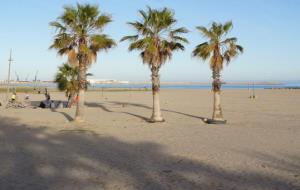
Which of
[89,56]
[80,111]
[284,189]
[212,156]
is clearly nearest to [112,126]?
[80,111]

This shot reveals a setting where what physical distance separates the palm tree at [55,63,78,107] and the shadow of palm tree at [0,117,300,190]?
21.2 metres

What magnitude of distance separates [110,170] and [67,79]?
90.2 ft

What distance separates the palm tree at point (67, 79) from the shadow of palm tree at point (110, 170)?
69.7ft

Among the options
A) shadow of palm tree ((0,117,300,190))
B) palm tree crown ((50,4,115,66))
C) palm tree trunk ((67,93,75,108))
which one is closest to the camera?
shadow of palm tree ((0,117,300,190))

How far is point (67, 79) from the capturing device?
36.9 metres

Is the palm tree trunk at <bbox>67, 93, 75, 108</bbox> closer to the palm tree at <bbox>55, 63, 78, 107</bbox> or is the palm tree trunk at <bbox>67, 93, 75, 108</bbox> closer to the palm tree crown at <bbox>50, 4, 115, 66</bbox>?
the palm tree at <bbox>55, 63, 78, 107</bbox>

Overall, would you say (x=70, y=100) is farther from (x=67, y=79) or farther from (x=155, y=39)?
(x=155, y=39)

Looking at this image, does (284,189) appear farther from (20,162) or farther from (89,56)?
(89,56)

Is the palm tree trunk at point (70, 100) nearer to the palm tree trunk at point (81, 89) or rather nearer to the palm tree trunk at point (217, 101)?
the palm tree trunk at point (81, 89)

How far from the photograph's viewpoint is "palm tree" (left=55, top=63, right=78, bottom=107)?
36.5 meters

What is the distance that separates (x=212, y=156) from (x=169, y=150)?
65.5 inches

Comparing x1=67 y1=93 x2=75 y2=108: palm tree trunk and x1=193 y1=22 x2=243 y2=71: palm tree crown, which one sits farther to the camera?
x1=67 y1=93 x2=75 y2=108: palm tree trunk

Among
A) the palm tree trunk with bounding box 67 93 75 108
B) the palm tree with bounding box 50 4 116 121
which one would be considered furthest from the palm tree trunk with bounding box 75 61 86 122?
the palm tree trunk with bounding box 67 93 75 108

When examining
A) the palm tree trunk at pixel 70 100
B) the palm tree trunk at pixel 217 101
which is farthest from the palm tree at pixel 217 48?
the palm tree trunk at pixel 70 100
